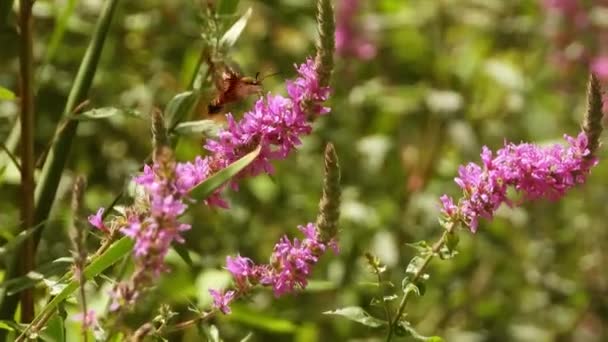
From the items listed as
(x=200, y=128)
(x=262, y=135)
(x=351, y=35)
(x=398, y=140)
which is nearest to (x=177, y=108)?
(x=200, y=128)

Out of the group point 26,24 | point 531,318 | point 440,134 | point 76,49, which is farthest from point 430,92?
point 26,24

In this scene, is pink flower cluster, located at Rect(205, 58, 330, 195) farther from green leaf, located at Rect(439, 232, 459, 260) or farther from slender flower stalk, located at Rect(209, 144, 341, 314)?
green leaf, located at Rect(439, 232, 459, 260)

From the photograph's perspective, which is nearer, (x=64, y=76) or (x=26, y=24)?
(x=26, y=24)

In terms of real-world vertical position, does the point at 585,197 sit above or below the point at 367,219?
above

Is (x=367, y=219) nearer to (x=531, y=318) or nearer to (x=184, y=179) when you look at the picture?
(x=531, y=318)

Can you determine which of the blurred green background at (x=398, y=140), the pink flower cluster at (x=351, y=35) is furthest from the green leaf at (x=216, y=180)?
the pink flower cluster at (x=351, y=35)

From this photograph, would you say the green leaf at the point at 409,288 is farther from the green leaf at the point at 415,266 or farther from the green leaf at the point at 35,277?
the green leaf at the point at 35,277
